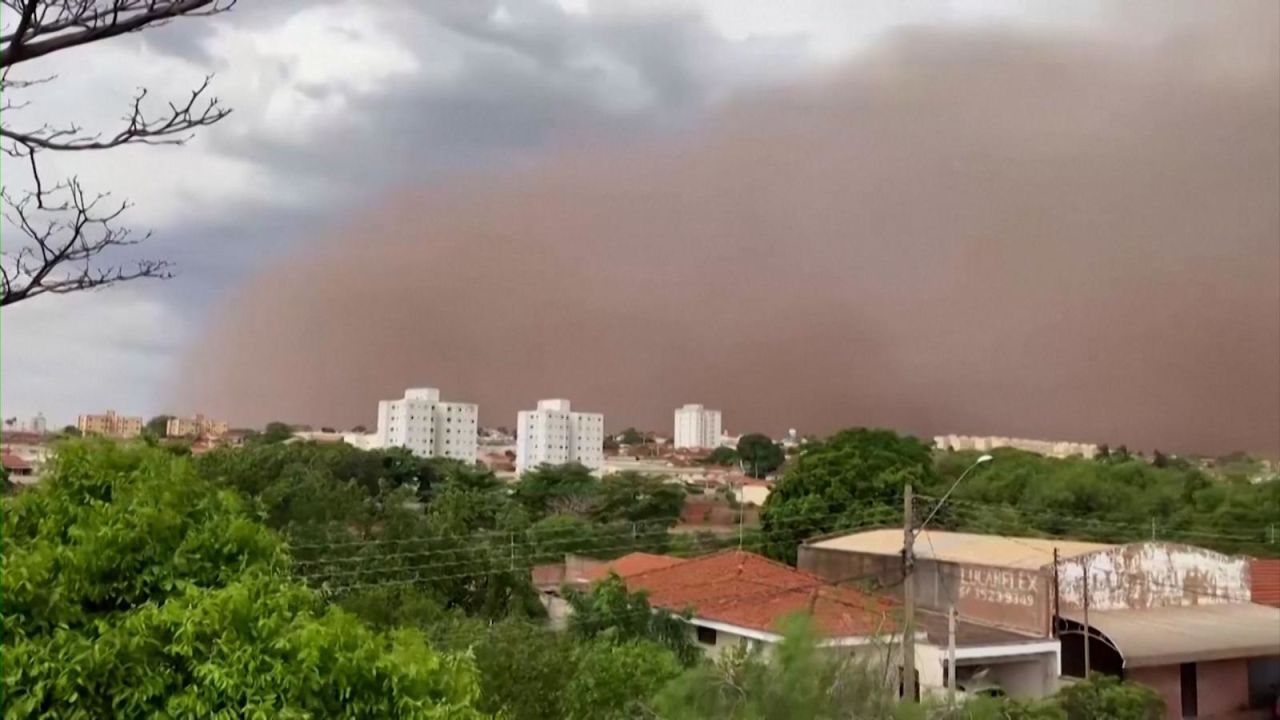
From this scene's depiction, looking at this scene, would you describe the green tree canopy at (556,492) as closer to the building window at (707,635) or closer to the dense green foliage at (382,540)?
the dense green foliage at (382,540)

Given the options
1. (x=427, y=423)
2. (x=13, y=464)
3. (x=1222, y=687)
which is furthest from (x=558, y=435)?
(x=13, y=464)

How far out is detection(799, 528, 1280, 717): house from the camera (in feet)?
33.4

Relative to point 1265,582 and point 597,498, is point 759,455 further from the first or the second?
point 1265,582

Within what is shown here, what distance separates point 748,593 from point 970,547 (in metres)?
3.17

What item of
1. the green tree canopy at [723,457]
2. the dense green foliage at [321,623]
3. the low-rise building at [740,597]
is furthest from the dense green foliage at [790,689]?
the green tree canopy at [723,457]

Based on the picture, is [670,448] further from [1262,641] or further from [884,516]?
[1262,641]

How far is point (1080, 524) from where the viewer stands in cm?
1811

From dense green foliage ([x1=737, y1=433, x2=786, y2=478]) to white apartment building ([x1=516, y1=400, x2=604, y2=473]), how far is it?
205 inches

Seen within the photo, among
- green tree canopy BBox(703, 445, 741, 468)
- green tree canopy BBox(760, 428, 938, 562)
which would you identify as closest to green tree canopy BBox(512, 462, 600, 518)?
green tree canopy BBox(760, 428, 938, 562)

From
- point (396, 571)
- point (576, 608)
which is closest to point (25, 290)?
point (576, 608)

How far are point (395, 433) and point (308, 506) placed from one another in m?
21.0

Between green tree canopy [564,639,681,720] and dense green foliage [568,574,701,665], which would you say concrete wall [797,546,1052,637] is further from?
green tree canopy [564,639,681,720]

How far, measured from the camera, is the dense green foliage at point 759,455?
120ft

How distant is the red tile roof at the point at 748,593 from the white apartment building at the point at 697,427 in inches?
1303
